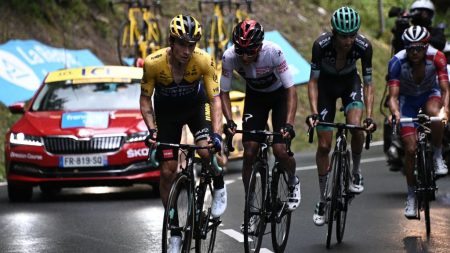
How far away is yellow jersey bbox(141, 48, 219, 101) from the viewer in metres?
10.3

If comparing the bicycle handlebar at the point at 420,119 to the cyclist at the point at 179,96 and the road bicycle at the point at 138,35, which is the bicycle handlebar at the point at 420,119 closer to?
the cyclist at the point at 179,96

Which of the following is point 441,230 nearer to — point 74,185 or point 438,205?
point 438,205

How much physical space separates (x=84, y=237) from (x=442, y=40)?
678 cm

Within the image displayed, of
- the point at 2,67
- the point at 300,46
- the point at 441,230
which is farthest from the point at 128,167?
the point at 300,46

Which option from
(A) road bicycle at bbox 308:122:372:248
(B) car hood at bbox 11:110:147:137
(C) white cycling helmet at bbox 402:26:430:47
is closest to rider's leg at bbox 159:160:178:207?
(A) road bicycle at bbox 308:122:372:248

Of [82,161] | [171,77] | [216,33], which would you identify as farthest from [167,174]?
[216,33]

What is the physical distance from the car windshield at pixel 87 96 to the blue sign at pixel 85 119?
438 mm

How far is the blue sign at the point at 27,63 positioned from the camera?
80.7 ft

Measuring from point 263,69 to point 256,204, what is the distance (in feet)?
3.94

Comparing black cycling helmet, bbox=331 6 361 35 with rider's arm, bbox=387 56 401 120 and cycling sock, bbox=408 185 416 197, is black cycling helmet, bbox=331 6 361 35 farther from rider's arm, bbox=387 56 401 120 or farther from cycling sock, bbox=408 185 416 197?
cycling sock, bbox=408 185 416 197

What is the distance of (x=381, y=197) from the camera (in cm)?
1585

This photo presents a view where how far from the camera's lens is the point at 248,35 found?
34.5 ft

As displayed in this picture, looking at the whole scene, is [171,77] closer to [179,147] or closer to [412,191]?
[179,147]

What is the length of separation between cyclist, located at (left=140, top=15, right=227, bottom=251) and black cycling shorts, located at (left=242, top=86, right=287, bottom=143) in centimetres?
73
